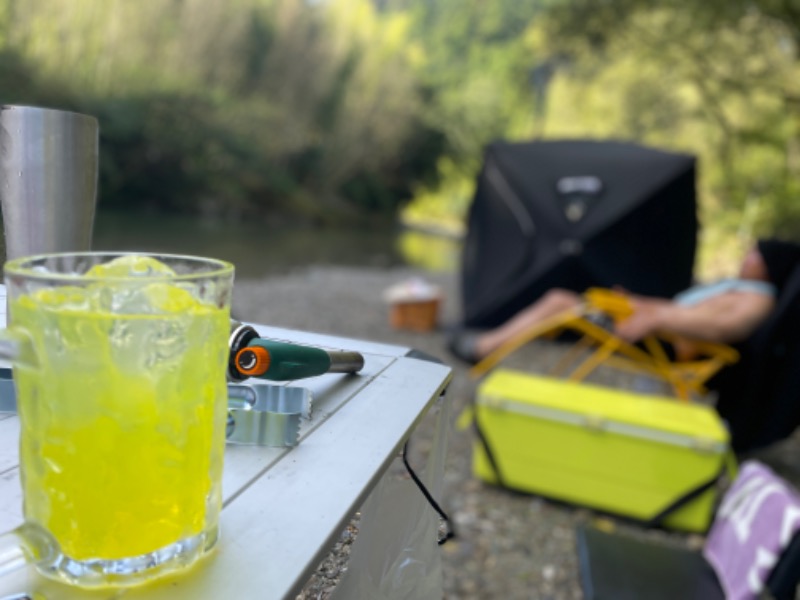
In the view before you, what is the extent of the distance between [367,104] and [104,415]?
2279cm

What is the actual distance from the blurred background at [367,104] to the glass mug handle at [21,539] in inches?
130

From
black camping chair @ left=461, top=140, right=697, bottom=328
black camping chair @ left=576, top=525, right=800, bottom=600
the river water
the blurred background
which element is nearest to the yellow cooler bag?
black camping chair @ left=576, top=525, right=800, bottom=600

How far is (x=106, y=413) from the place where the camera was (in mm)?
335

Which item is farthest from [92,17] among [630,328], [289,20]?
[630,328]

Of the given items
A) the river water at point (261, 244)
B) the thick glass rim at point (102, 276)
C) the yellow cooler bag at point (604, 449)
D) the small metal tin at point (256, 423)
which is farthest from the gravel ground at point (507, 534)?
the river water at point (261, 244)

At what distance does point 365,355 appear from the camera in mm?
725

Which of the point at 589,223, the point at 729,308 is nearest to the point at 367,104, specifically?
the point at 589,223

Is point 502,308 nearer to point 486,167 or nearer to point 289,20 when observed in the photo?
point 486,167

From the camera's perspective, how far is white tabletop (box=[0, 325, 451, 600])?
35 centimetres

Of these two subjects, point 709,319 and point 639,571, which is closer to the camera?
point 639,571

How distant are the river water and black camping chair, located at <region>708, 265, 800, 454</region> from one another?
6653 mm

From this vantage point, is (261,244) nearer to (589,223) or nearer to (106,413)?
(589,223)

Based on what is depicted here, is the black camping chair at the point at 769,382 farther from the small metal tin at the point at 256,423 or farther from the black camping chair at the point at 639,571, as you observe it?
the small metal tin at the point at 256,423

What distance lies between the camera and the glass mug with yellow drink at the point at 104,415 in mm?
331
